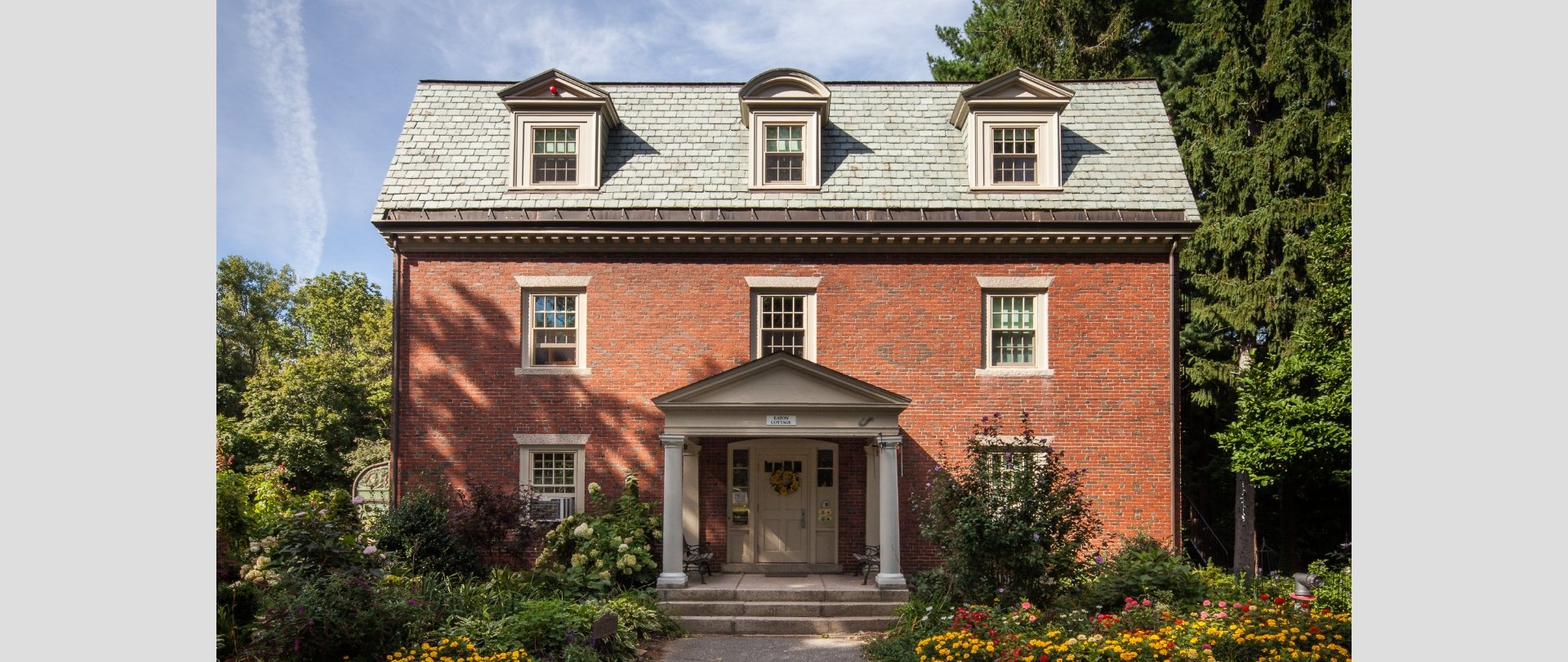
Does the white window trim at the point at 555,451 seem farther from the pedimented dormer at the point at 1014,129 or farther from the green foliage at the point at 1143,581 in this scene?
the pedimented dormer at the point at 1014,129

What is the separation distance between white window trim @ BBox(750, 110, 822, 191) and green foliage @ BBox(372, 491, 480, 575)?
7.53 meters

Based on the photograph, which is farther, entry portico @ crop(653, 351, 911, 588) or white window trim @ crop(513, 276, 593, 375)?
white window trim @ crop(513, 276, 593, 375)

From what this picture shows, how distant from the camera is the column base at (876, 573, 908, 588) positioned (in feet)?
43.5

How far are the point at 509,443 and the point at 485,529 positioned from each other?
180 cm

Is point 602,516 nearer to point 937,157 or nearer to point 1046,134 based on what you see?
point 937,157

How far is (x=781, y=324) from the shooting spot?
51.0 feet

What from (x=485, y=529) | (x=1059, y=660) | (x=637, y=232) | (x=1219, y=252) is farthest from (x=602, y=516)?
(x=1219, y=252)

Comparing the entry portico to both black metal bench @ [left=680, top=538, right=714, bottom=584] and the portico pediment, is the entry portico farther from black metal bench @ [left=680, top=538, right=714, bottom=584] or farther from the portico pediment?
black metal bench @ [left=680, top=538, right=714, bottom=584]

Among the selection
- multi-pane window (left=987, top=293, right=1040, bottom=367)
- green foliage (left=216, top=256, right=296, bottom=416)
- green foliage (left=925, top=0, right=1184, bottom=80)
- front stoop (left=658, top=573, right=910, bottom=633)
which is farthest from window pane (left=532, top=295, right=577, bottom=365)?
green foliage (left=216, top=256, right=296, bottom=416)

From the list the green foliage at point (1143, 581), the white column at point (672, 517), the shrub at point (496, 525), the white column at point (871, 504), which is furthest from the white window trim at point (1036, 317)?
the shrub at point (496, 525)

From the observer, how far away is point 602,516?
1441cm

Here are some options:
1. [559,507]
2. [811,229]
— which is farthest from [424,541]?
A: [811,229]

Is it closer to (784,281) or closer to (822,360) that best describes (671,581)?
(822,360)

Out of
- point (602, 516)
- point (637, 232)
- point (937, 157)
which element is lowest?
point (602, 516)
